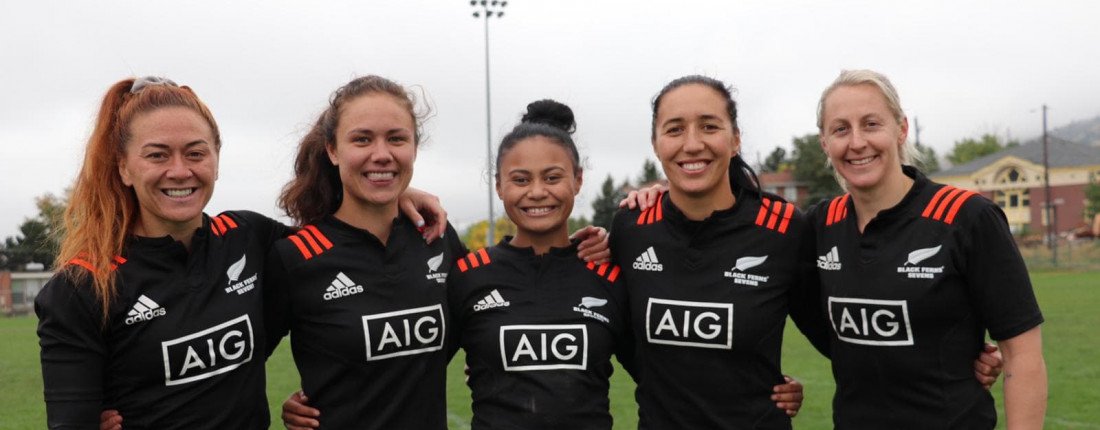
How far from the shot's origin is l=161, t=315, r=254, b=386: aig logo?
2611 millimetres

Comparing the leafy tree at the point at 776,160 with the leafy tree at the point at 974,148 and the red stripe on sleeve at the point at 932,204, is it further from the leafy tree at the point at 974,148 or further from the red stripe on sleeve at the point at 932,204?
the red stripe on sleeve at the point at 932,204

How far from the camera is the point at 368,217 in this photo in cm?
326

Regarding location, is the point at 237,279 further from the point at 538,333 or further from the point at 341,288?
the point at 538,333

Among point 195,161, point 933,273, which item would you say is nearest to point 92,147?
point 195,161

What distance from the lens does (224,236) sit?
2979mm

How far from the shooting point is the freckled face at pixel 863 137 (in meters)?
2.83

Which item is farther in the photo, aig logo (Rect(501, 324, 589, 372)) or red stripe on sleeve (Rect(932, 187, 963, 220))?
aig logo (Rect(501, 324, 589, 372))

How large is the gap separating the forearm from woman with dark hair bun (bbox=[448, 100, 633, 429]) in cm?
130

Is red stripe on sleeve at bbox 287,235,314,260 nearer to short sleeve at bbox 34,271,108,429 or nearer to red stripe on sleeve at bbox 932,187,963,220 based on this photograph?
short sleeve at bbox 34,271,108,429

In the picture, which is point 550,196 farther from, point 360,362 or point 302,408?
point 302,408

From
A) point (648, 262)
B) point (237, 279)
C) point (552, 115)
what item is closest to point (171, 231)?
point (237, 279)

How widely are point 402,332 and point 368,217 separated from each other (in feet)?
1.63

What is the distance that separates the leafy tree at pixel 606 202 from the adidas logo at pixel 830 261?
2133 inches

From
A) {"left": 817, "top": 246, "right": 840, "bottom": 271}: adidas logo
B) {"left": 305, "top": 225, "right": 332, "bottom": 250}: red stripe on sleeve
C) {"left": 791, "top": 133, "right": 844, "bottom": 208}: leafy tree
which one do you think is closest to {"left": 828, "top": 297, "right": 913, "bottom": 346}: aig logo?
{"left": 817, "top": 246, "right": 840, "bottom": 271}: adidas logo
